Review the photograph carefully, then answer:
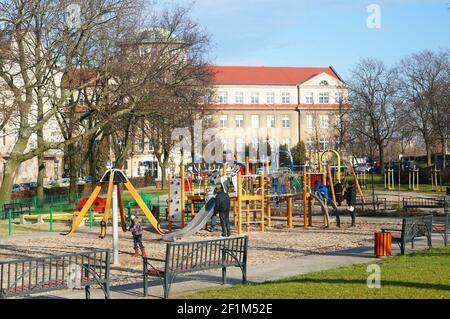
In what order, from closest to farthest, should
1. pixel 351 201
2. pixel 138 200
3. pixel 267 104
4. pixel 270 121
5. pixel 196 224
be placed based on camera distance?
pixel 138 200, pixel 196 224, pixel 351 201, pixel 267 104, pixel 270 121

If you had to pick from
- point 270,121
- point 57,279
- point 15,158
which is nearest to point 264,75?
point 270,121

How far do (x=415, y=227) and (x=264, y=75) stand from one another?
8192 cm

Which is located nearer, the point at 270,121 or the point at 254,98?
the point at 270,121

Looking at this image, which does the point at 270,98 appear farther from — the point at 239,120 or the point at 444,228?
the point at 444,228

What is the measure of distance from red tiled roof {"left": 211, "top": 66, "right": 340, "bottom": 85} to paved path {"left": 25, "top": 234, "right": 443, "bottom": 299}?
7917 cm

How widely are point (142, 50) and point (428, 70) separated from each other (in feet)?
128

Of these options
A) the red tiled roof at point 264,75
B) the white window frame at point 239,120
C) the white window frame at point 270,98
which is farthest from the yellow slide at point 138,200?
the white window frame at point 270,98

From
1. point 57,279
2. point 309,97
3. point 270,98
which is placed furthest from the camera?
point 270,98

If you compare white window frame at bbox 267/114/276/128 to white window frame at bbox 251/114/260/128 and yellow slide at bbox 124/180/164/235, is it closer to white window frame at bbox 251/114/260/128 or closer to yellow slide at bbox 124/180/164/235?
white window frame at bbox 251/114/260/128

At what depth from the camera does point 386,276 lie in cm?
1386

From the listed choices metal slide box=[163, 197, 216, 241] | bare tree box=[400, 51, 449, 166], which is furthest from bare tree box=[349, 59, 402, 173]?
metal slide box=[163, 197, 216, 241]

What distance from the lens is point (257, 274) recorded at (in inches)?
611
